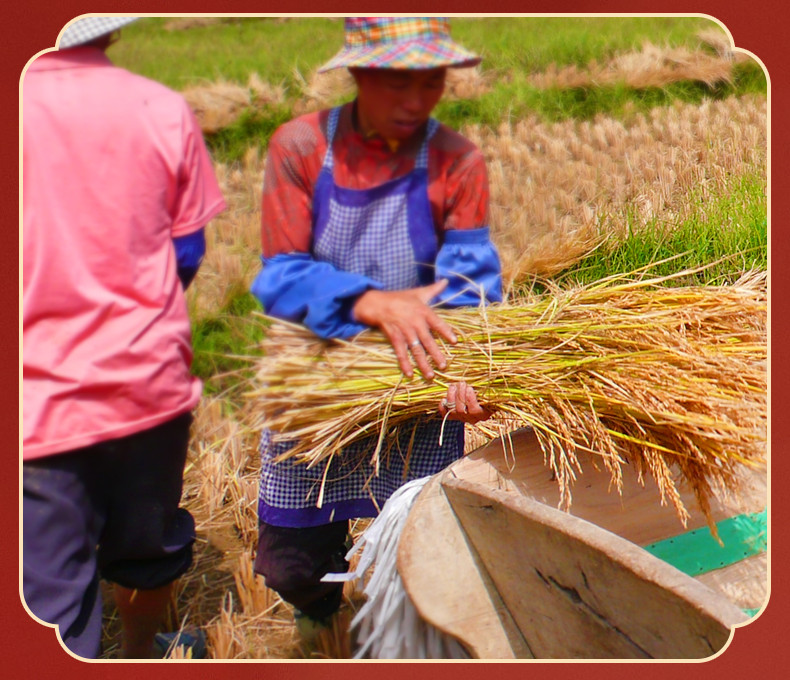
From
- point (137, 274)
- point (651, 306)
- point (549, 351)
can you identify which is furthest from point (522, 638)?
point (137, 274)

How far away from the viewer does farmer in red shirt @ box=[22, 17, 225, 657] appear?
1396 millimetres

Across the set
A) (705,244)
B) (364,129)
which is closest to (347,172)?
(364,129)

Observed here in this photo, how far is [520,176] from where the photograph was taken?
67.4 inches

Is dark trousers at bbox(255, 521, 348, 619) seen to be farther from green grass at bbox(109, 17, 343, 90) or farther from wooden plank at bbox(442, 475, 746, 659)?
green grass at bbox(109, 17, 343, 90)

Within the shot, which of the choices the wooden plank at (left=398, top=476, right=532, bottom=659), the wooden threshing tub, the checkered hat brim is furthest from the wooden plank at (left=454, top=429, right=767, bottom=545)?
the checkered hat brim

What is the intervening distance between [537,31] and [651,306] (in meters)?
0.59

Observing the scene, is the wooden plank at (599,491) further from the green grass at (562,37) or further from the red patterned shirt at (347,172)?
the green grass at (562,37)

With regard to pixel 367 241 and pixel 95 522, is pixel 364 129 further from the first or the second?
pixel 95 522

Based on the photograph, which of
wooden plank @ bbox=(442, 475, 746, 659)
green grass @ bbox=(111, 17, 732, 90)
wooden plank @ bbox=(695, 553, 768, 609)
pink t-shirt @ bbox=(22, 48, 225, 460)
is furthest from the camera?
wooden plank @ bbox=(695, 553, 768, 609)

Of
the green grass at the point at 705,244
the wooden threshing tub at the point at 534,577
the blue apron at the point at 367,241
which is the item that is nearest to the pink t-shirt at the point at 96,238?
the blue apron at the point at 367,241

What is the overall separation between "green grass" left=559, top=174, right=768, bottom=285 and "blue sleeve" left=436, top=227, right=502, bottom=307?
25cm

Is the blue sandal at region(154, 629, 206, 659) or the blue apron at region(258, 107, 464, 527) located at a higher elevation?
the blue apron at region(258, 107, 464, 527)

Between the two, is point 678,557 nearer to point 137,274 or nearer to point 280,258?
point 280,258

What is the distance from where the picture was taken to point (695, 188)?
183cm
